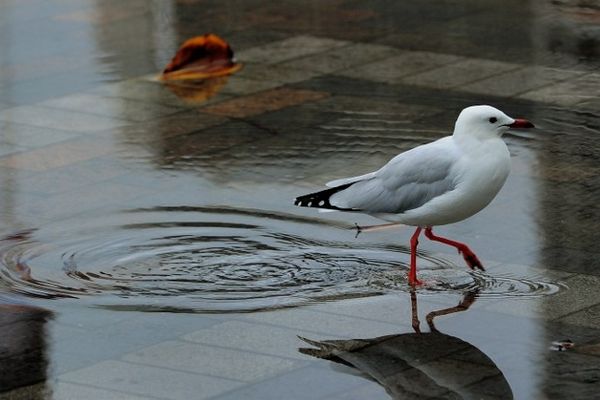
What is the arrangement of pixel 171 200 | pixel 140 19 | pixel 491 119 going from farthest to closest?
pixel 140 19 → pixel 171 200 → pixel 491 119

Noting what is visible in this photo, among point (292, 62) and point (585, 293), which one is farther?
point (292, 62)

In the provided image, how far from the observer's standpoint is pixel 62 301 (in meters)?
10.3

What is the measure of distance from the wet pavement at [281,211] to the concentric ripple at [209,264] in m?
0.02

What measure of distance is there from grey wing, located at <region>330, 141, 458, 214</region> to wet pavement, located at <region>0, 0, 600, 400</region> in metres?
0.53

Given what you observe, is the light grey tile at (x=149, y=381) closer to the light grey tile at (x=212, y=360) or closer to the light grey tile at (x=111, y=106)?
the light grey tile at (x=212, y=360)

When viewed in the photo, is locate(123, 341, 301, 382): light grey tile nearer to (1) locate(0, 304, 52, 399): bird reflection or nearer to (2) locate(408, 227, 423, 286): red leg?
(1) locate(0, 304, 52, 399): bird reflection

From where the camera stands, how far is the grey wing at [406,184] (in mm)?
10328

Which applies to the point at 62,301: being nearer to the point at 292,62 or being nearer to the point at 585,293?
the point at 585,293

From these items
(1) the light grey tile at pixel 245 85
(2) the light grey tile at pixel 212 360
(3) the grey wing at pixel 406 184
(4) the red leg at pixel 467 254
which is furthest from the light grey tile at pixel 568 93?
(2) the light grey tile at pixel 212 360

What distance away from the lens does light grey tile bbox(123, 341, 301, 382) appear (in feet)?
29.5

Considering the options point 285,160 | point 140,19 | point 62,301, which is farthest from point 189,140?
point 140,19

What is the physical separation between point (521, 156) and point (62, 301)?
5.09 meters

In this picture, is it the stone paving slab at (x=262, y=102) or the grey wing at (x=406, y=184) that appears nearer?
the grey wing at (x=406, y=184)

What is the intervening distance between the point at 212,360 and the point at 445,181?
214cm
